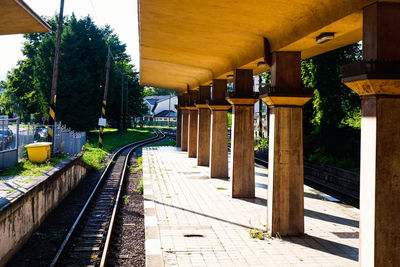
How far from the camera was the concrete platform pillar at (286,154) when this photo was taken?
794cm

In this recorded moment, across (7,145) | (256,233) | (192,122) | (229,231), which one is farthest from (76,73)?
(256,233)

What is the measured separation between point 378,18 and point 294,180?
405 cm

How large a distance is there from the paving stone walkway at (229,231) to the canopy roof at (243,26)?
3.94 meters

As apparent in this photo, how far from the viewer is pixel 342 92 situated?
66.7 feet

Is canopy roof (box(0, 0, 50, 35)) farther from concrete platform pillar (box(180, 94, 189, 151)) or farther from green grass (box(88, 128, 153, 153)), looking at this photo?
green grass (box(88, 128, 153, 153))

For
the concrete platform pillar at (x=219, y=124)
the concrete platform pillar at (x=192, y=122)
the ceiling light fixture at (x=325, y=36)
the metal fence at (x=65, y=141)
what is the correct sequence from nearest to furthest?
the ceiling light fixture at (x=325, y=36) → the concrete platform pillar at (x=219, y=124) → the metal fence at (x=65, y=141) → the concrete platform pillar at (x=192, y=122)

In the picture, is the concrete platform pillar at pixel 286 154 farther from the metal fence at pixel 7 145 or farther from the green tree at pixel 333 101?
the green tree at pixel 333 101

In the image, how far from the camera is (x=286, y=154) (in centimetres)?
801

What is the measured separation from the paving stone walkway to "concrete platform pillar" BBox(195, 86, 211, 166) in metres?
5.07

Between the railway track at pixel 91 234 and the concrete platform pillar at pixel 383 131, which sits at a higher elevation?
the concrete platform pillar at pixel 383 131

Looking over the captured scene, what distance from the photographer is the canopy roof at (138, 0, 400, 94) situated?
601 centimetres

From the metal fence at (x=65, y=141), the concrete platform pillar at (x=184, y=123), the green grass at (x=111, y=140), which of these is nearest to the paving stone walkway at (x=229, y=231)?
the metal fence at (x=65, y=141)

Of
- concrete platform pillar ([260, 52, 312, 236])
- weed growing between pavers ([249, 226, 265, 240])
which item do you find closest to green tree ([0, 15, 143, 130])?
concrete platform pillar ([260, 52, 312, 236])

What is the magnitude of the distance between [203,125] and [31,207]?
10.2 metres
